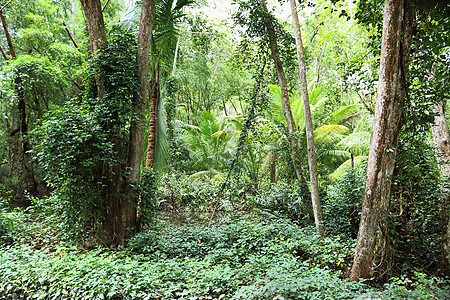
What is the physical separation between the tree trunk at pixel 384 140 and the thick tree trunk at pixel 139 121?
14.1ft

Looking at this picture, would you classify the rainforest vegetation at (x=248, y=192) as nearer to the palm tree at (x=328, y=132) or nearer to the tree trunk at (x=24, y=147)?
the palm tree at (x=328, y=132)

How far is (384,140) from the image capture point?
3.82 metres

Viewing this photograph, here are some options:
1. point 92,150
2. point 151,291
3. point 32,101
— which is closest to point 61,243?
point 92,150

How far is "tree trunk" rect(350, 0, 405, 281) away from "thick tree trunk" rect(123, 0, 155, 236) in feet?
14.1

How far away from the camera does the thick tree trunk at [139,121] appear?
589 cm

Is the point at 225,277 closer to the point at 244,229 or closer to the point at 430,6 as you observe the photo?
the point at 244,229

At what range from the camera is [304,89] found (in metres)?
5.91

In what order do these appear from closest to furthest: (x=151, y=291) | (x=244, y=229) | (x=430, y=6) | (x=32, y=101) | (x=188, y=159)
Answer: (x=151, y=291), (x=430, y=6), (x=244, y=229), (x=32, y=101), (x=188, y=159)

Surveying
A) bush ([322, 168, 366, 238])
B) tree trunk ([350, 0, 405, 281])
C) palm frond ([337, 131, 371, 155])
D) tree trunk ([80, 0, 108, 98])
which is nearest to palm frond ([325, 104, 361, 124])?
palm frond ([337, 131, 371, 155])

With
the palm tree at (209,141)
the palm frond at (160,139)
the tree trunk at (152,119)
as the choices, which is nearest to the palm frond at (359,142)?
the palm tree at (209,141)

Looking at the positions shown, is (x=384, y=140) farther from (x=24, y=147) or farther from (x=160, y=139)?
(x=24, y=147)

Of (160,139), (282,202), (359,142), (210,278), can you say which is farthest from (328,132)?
(210,278)

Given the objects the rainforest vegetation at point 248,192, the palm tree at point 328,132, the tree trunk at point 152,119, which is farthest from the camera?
the palm tree at point 328,132

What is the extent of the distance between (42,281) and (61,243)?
1.94m
